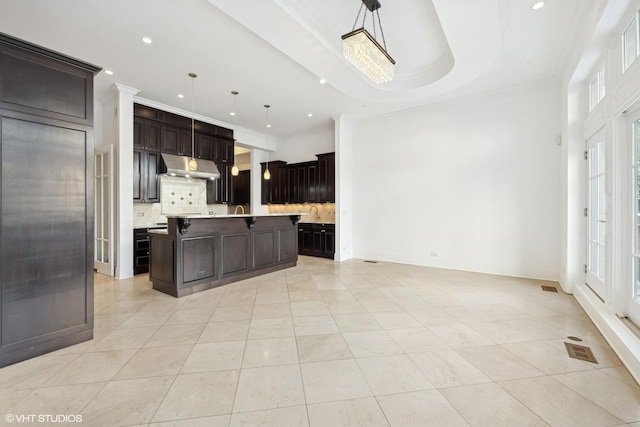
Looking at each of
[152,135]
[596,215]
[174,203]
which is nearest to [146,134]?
[152,135]

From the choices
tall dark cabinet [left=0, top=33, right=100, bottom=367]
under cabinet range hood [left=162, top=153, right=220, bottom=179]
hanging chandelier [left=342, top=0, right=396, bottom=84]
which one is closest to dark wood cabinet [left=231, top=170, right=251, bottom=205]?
under cabinet range hood [left=162, top=153, right=220, bottom=179]

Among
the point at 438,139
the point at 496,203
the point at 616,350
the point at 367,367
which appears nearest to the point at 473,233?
the point at 496,203

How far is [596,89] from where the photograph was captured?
3.50 metres

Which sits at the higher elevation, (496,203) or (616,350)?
(496,203)

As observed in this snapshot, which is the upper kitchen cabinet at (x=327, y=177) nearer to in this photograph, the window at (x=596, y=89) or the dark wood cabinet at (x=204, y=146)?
the dark wood cabinet at (x=204, y=146)

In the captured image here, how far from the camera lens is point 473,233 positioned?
5305mm

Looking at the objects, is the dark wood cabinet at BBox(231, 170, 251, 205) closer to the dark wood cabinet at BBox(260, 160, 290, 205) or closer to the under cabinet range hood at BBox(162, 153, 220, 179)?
the dark wood cabinet at BBox(260, 160, 290, 205)

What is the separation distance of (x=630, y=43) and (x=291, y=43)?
→ 337 centimetres

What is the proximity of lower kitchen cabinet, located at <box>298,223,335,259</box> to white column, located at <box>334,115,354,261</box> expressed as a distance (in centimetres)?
28

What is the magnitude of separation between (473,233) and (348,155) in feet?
10.7

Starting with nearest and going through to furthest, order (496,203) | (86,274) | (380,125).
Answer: (86,274), (496,203), (380,125)

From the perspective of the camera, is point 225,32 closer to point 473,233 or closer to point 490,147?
point 490,147

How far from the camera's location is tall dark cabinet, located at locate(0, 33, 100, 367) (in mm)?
2166

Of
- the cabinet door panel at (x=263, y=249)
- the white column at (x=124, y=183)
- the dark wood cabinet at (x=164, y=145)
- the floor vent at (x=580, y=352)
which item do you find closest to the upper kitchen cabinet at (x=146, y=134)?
the dark wood cabinet at (x=164, y=145)
